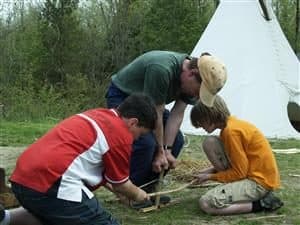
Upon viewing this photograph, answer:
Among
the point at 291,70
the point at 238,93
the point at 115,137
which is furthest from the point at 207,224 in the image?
the point at 291,70

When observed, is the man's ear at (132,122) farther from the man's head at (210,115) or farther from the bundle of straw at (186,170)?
the bundle of straw at (186,170)

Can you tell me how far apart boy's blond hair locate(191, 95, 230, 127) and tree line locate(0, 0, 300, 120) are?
12.0m

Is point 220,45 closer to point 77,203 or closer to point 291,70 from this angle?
point 291,70

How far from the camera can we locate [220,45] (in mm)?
10977

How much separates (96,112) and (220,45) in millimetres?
8239

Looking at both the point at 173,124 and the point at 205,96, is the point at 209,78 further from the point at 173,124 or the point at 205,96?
the point at 173,124

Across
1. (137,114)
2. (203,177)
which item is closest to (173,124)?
(203,177)

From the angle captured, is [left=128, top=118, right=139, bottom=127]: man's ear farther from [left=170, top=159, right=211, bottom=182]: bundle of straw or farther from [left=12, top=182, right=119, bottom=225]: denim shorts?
[left=170, top=159, right=211, bottom=182]: bundle of straw

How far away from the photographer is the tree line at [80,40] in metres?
19.4

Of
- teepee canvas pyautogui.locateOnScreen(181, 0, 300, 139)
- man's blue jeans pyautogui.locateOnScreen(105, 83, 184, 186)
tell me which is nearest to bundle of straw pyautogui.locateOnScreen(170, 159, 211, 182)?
man's blue jeans pyautogui.locateOnScreen(105, 83, 184, 186)

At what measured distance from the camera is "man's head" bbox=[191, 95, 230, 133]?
12.5ft

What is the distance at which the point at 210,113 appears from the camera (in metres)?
3.80

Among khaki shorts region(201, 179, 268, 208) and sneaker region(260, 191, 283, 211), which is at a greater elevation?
khaki shorts region(201, 179, 268, 208)

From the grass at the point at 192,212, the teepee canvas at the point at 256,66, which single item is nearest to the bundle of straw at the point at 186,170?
the grass at the point at 192,212
